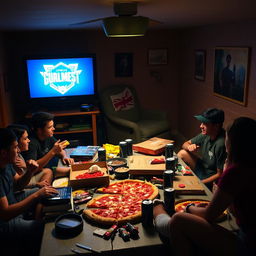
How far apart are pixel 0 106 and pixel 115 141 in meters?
1.78

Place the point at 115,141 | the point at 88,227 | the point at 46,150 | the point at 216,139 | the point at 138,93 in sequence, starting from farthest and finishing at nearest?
the point at 138,93 → the point at 115,141 → the point at 46,150 → the point at 216,139 → the point at 88,227

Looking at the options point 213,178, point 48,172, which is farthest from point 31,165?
point 213,178

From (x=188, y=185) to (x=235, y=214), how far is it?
637mm

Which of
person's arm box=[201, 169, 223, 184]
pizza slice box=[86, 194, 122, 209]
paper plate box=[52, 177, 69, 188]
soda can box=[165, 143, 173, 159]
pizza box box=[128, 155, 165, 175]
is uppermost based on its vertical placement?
soda can box=[165, 143, 173, 159]

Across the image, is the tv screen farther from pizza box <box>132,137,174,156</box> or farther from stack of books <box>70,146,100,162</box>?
pizza box <box>132,137,174,156</box>

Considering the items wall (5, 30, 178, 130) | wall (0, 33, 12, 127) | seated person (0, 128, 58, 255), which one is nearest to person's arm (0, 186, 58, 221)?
seated person (0, 128, 58, 255)

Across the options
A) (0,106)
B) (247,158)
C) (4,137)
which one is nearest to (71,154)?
(4,137)

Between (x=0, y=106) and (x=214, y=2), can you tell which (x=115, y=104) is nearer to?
(x=0, y=106)

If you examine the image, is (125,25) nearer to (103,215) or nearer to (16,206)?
(103,215)

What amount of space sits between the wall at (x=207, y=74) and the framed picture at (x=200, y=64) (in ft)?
0.24

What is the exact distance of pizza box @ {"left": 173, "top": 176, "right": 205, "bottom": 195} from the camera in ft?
7.44

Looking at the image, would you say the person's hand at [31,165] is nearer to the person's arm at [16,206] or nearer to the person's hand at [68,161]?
the person's arm at [16,206]

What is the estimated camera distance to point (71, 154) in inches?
121

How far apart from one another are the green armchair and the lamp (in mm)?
2417
